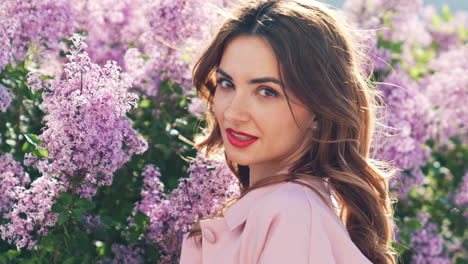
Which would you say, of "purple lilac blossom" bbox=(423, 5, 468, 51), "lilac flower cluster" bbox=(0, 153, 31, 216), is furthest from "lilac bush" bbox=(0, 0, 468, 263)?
"purple lilac blossom" bbox=(423, 5, 468, 51)

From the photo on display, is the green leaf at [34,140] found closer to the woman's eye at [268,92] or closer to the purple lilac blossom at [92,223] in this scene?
the purple lilac blossom at [92,223]

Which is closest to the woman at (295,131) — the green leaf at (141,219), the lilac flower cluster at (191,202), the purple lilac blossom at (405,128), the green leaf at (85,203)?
the lilac flower cluster at (191,202)

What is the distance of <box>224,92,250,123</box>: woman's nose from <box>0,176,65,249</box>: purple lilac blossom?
844 millimetres

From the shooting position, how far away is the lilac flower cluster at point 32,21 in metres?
3.23

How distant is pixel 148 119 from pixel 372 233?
181 cm

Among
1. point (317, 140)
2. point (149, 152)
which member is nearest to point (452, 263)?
point (149, 152)

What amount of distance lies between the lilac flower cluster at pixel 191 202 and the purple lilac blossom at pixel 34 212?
436 mm

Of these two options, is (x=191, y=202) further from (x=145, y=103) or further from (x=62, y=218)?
(x=145, y=103)

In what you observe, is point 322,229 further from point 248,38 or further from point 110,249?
point 110,249

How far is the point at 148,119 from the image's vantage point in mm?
3873

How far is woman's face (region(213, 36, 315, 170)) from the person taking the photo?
222 centimetres

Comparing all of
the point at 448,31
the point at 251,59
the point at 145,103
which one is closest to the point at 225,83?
the point at 251,59

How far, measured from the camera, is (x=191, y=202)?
279 cm

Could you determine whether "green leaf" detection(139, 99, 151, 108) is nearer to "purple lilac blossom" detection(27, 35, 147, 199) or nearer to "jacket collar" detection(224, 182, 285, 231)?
"purple lilac blossom" detection(27, 35, 147, 199)
